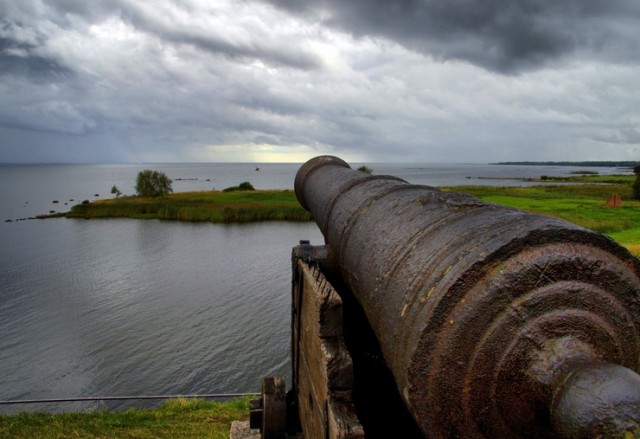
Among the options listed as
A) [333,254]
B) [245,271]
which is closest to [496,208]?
[333,254]

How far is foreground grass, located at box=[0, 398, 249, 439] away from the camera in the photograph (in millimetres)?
7273

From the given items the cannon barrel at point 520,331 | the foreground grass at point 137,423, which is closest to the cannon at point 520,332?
the cannon barrel at point 520,331

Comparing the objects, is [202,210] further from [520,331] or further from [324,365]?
[520,331]

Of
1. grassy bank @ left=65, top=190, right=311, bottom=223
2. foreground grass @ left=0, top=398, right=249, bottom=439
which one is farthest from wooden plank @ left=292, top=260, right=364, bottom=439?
grassy bank @ left=65, top=190, right=311, bottom=223

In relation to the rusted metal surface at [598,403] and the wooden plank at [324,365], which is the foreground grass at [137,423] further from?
the rusted metal surface at [598,403]

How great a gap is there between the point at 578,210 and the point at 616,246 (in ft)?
100

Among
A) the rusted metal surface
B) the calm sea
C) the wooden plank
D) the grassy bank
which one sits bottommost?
the calm sea

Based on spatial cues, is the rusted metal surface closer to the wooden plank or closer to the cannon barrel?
the cannon barrel

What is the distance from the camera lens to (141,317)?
16.0 metres

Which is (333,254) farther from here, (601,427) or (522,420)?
(601,427)

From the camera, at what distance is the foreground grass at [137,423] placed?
7.27 metres

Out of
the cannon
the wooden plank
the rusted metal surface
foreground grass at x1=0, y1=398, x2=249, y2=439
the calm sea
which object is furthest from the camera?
the calm sea

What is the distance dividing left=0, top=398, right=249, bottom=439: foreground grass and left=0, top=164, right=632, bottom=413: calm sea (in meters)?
2.28

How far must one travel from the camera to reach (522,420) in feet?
4.49
